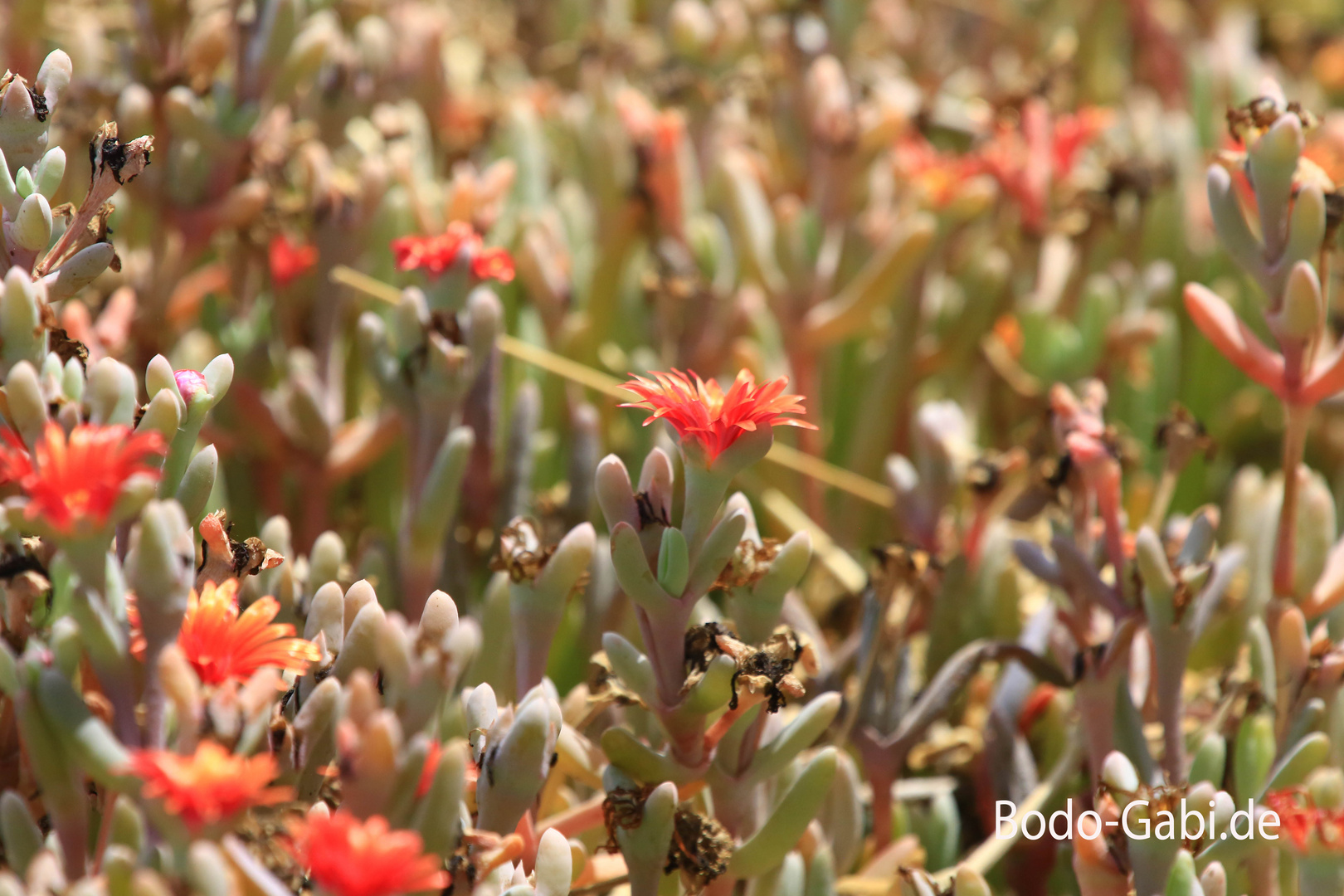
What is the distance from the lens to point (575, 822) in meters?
0.81

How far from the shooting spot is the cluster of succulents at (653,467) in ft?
1.96

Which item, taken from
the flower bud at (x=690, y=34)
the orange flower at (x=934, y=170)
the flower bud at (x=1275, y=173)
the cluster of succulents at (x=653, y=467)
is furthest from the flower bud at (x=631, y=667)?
the flower bud at (x=690, y=34)

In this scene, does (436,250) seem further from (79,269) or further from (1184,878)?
(1184,878)

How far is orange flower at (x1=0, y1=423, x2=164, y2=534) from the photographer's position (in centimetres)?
53

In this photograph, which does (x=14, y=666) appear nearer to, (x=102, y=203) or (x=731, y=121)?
(x=102, y=203)

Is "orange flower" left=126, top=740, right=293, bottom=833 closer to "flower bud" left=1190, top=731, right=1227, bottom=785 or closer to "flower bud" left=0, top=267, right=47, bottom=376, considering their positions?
"flower bud" left=0, top=267, right=47, bottom=376

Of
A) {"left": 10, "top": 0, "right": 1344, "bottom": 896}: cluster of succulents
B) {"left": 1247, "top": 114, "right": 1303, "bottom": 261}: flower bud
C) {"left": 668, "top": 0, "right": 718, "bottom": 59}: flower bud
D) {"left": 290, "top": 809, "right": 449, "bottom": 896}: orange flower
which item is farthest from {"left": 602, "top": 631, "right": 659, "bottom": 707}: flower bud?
{"left": 668, "top": 0, "right": 718, "bottom": 59}: flower bud

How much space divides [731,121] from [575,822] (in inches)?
40.1

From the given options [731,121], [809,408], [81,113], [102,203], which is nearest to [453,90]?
[731,121]

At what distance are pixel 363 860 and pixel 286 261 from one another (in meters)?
0.84

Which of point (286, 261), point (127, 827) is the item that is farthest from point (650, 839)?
point (286, 261)

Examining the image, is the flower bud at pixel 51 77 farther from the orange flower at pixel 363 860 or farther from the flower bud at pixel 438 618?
the orange flower at pixel 363 860

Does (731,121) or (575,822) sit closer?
(575,822)

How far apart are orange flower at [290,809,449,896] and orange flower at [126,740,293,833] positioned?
3 centimetres
